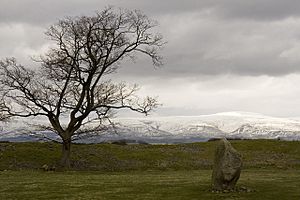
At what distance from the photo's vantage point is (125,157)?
5753 centimetres

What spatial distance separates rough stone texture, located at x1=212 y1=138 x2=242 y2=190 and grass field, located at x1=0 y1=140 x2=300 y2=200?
862 millimetres

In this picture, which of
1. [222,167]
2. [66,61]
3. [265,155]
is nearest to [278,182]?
[222,167]

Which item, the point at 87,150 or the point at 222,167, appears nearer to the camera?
the point at 222,167

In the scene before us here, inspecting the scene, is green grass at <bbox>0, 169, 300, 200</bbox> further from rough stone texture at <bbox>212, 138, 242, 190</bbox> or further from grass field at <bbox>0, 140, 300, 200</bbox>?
rough stone texture at <bbox>212, 138, 242, 190</bbox>

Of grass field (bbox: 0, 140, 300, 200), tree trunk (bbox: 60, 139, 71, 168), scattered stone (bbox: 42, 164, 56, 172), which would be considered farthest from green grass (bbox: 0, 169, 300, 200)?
tree trunk (bbox: 60, 139, 71, 168)

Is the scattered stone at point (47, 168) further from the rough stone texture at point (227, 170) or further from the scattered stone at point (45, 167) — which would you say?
the rough stone texture at point (227, 170)

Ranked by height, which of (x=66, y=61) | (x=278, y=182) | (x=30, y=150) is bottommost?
(x=278, y=182)

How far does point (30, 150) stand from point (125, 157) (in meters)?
11.5

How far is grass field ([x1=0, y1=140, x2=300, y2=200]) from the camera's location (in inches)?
1128

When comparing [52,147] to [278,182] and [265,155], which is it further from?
[278,182]

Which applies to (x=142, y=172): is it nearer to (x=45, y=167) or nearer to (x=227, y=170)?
(x=45, y=167)

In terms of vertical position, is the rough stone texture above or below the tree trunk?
below

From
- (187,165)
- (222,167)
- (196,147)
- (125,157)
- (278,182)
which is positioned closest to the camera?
(222,167)

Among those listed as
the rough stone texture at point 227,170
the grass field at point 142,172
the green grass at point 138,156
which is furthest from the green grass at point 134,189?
the green grass at point 138,156
